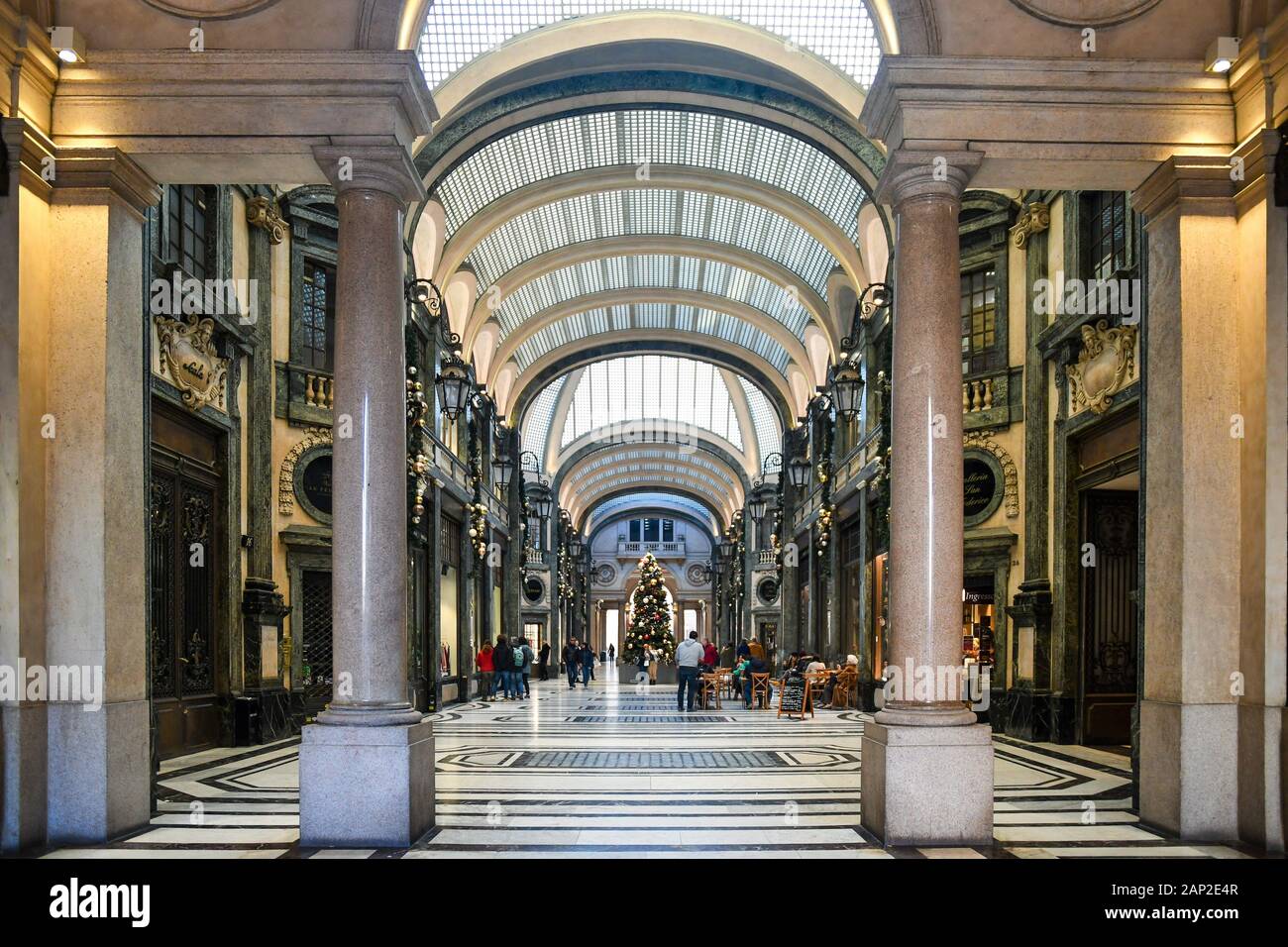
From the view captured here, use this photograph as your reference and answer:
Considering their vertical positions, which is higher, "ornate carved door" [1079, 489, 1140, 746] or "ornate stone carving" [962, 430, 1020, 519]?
"ornate stone carving" [962, 430, 1020, 519]

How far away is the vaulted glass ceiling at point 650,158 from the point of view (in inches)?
765

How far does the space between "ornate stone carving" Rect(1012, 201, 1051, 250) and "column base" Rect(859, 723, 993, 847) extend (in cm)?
932

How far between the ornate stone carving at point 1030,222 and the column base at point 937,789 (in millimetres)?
9319

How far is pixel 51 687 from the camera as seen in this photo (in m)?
7.63

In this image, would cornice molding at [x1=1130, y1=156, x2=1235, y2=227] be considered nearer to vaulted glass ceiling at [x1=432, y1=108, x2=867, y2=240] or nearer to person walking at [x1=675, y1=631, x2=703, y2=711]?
vaulted glass ceiling at [x1=432, y1=108, x2=867, y2=240]

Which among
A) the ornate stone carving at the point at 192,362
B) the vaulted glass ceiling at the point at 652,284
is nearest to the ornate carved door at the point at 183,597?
the ornate stone carving at the point at 192,362

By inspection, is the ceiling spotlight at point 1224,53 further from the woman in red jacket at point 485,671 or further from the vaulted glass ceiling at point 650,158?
the woman in red jacket at point 485,671

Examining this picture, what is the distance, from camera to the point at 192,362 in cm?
1251

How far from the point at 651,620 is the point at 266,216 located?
23807mm

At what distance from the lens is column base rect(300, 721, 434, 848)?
24.1ft

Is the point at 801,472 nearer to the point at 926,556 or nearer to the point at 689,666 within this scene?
the point at 689,666

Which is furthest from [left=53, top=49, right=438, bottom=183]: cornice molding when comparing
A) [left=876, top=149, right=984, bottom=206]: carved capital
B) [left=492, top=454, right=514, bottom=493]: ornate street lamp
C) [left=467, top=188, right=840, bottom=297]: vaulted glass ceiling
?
[left=492, top=454, right=514, bottom=493]: ornate street lamp

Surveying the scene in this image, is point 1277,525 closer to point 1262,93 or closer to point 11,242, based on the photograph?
point 1262,93

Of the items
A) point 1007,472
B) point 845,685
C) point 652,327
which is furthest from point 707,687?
point 652,327
